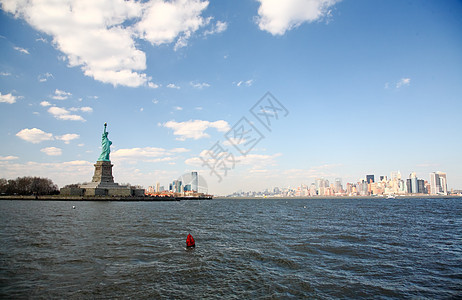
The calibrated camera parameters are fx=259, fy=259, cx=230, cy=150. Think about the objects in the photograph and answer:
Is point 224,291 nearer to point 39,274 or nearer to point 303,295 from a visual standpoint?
point 303,295

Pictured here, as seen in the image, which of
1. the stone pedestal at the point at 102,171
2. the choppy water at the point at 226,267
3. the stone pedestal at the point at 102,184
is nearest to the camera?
the choppy water at the point at 226,267

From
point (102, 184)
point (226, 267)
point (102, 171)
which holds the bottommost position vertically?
point (226, 267)

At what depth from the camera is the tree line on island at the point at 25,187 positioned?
118m

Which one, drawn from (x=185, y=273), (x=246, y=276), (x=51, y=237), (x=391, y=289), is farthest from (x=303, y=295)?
(x=51, y=237)

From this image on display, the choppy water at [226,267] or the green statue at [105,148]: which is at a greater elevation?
the green statue at [105,148]

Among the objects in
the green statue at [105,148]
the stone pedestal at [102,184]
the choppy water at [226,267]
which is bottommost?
the choppy water at [226,267]

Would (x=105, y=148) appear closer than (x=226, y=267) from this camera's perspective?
No

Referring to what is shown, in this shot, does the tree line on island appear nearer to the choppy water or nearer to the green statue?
the green statue

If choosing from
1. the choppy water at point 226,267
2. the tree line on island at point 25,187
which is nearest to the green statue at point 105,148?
the tree line on island at point 25,187

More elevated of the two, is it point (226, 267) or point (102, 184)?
point (102, 184)

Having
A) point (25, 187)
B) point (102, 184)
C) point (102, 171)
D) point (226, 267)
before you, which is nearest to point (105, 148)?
point (102, 171)

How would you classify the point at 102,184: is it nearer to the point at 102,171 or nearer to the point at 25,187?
the point at 102,171

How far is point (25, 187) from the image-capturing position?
119m

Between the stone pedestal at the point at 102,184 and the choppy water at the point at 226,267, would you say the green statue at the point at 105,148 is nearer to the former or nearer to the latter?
the stone pedestal at the point at 102,184
